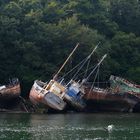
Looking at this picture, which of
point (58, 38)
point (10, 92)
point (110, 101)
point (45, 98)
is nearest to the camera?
point (45, 98)

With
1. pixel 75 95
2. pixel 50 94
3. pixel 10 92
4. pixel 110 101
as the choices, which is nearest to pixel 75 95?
pixel 75 95

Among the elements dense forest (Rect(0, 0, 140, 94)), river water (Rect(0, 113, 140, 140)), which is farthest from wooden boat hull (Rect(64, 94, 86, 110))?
dense forest (Rect(0, 0, 140, 94))

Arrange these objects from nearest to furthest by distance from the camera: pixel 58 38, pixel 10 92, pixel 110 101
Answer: pixel 10 92, pixel 110 101, pixel 58 38

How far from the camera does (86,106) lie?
79875mm

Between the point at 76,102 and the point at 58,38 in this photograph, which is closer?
the point at 76,102

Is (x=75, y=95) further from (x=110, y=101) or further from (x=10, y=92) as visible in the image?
(x=10, y=92)

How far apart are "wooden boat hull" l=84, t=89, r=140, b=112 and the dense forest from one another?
684cm

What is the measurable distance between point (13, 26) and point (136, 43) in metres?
20.3

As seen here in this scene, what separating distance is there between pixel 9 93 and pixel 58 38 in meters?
12.8

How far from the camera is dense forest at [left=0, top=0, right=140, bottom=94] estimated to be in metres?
82.1

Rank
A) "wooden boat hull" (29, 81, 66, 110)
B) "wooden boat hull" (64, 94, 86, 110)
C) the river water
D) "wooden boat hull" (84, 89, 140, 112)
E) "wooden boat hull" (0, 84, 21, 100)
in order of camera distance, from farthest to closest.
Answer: "wooden boat hull" (84, 89, 140, 112)
"wooden boat hull" (64, 94, 86, 110)
"wooden boat hull" (0, 84, 21, 100)
"wooden boat hull" (29, 81, 66, 110)
the river water

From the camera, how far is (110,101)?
79.4m

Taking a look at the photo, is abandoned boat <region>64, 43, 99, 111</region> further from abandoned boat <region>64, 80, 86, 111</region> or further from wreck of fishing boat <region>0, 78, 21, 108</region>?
wreck of fishing boat <region>0, 78, 21, 108</region>

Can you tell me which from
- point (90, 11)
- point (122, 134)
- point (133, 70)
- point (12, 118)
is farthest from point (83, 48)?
point (122, 134)
